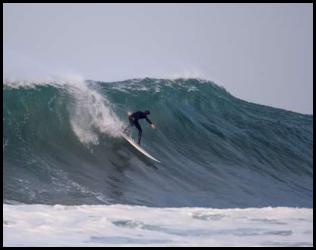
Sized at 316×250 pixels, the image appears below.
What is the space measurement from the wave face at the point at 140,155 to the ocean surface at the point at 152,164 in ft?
0.11

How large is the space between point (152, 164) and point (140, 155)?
1.13 feet

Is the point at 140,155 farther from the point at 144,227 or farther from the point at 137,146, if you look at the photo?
the point at 144,227

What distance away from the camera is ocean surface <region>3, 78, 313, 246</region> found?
23.0 feet

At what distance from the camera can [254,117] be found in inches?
776

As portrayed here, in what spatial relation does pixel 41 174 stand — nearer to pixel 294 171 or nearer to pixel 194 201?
pixel 194 201

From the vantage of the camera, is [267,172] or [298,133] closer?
[267,172]

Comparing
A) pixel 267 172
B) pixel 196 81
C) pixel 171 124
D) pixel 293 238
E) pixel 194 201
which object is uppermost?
pixel 196 81

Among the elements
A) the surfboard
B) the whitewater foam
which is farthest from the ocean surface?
the surfboard

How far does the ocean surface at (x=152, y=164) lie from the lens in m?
7.02

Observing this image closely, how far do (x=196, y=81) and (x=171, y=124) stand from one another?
5644mm

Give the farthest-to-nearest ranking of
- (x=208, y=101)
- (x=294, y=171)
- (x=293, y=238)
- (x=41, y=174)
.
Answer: (x=208, y=101)
(x=294, y=171)
(x=41, y=174)
(x=293, y=238)

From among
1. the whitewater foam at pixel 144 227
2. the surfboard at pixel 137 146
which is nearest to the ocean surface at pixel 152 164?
the whitewater foam at pixel 144 227

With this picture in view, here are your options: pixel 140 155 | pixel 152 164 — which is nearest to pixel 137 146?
pixel 140 155

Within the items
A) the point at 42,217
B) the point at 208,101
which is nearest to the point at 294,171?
the point at 208,101
